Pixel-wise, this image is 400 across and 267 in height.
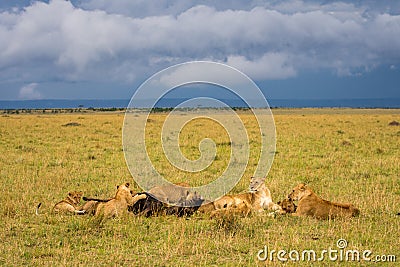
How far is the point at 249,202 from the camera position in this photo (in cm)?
969

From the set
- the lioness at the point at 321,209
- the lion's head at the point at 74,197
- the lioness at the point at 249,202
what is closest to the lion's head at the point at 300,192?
the lioness at the point at 321,209

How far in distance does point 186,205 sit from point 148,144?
1533 centimetres

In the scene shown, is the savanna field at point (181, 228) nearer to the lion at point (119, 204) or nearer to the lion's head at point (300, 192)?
the lion at point (119, 204)

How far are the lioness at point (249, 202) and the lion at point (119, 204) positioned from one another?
1.47 metres

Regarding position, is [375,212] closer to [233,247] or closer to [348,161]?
[233,247]

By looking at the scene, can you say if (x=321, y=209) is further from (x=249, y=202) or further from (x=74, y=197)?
(x=74, y=197)

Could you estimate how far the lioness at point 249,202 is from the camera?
365 inches

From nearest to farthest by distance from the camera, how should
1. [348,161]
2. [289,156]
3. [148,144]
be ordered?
[348,161] < [289,156] < [148,144]

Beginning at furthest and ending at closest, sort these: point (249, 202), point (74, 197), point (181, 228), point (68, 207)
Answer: point (74, 197)
point (249, 202)
point (68, 207)
point (181, 228)

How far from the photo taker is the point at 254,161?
59.7 feet

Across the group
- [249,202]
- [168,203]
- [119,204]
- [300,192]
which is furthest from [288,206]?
[119,204]

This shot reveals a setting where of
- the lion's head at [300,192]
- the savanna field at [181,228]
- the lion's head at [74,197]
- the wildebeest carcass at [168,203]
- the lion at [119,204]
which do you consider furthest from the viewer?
the lion's head at [74,197]

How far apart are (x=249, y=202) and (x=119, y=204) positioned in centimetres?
275

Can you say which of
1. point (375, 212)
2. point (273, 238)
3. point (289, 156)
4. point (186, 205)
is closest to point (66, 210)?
point (186, 205)
